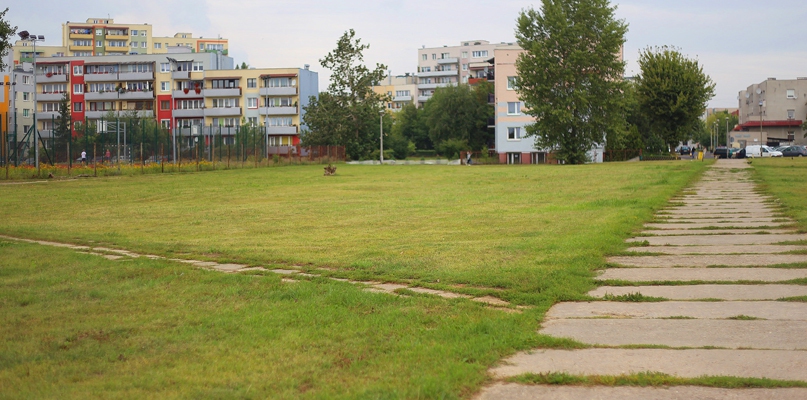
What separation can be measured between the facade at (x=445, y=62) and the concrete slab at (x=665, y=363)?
546 ft

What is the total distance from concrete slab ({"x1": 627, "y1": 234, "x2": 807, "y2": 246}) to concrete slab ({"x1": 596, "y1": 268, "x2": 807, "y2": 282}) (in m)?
2.51

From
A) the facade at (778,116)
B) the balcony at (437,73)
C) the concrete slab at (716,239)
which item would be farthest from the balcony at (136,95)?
the concrete slab at (716,239)

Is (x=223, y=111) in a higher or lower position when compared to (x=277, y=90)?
lower

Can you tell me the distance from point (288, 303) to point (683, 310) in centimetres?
362

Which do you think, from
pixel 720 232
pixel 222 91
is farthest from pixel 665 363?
pixel 222 91

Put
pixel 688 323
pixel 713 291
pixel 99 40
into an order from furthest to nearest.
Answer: pixel 99 40 → pixel 713 291 → pixel 688 323

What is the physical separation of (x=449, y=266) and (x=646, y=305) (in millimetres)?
2754

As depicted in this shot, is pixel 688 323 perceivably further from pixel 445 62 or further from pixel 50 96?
pixel 445 62

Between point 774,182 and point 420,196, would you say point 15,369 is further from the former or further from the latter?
point 774,182

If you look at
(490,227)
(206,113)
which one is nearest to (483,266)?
(490,227)

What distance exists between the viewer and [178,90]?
114m

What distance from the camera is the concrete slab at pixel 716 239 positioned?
11703mm

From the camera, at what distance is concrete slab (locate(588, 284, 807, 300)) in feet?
24.8

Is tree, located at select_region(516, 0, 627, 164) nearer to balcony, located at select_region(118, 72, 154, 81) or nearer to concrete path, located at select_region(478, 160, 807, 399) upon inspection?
concrete path, located at select_region(478, 160, 807, 399)
